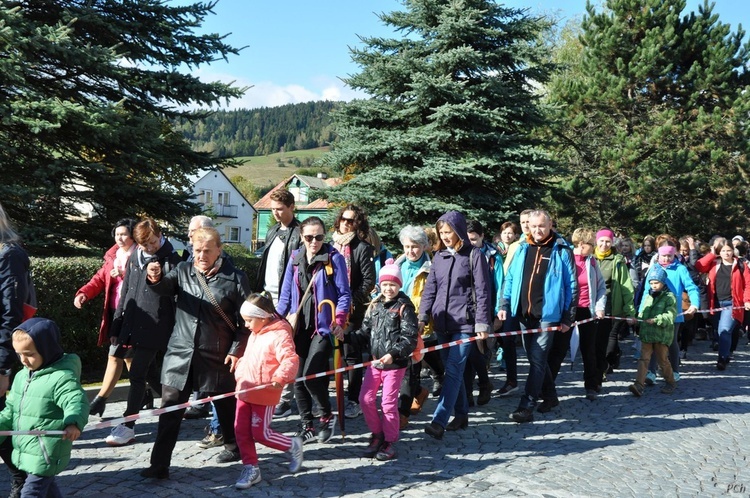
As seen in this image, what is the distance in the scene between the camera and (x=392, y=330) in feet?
19.9

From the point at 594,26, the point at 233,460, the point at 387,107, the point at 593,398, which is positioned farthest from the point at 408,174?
the point at 594,26

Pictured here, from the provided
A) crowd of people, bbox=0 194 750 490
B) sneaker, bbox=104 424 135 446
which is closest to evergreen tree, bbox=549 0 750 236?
crowd of people, bbox=0 194 750 490

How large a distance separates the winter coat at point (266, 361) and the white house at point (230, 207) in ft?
248

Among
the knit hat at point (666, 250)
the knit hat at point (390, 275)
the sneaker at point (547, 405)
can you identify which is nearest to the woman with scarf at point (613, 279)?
the knit hat at point (666, 250)

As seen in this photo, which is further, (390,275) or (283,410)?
(283,410)

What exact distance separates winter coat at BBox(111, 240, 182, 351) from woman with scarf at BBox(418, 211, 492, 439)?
7.45 feet

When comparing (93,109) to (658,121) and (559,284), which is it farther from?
(658,121)

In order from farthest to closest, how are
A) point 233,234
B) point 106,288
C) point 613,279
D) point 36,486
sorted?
point 233,234 → point 613,279 → point 106,288 → point 36,486

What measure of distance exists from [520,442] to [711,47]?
73.1ft

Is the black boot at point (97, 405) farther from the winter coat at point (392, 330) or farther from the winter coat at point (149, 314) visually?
the winter coat at point (392, 330)

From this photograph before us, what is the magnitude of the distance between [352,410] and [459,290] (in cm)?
180

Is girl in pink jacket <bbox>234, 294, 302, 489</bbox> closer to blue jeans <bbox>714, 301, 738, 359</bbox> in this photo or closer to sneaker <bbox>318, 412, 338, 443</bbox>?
sneaker <bbox>318, 412, 338, 443</bbox>

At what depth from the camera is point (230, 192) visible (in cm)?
8438

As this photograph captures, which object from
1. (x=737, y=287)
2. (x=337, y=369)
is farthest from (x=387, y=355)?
(x=737, y=287)
